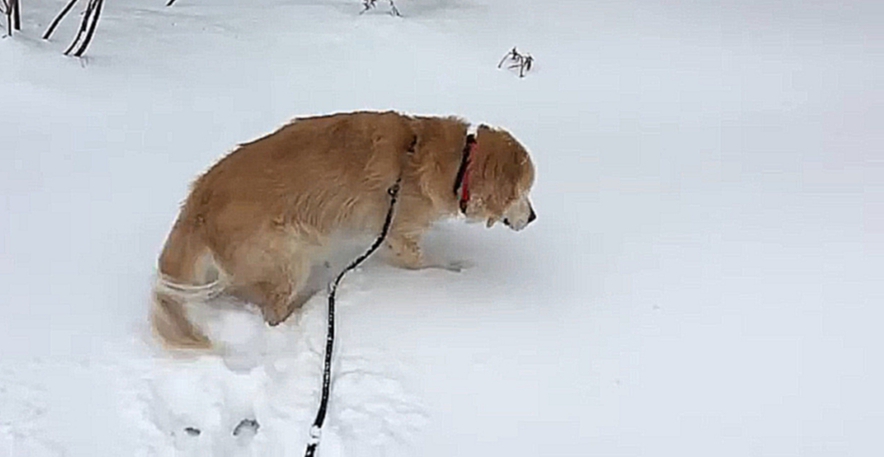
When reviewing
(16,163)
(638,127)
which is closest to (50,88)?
(16,163)

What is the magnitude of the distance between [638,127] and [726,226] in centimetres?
63

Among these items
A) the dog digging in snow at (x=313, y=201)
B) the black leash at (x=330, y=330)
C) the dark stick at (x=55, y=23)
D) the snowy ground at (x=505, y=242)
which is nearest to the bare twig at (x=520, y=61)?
the snowy ground at (x=505, y=242)

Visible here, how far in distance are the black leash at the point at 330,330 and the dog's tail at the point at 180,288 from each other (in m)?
0.29

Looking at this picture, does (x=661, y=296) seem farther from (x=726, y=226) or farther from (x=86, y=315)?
(x=86, y=315)

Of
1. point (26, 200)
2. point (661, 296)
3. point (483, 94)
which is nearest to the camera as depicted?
point (661, 296)

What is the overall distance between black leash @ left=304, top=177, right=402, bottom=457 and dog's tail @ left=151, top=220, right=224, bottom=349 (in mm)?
292

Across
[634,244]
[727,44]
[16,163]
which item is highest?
[727,44]

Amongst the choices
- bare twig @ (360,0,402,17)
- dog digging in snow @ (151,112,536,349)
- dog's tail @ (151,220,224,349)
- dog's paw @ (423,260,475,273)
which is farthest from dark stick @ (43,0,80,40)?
dog's paw @ (423,260,475,273)

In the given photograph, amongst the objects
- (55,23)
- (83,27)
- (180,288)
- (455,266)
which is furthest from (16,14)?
(455,266)

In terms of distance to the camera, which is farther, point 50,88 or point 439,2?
point 439,2

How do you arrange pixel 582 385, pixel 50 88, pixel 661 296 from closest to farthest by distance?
pixel 582 385 < pixel 661 296 < pixel 50 88

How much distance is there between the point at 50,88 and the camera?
11.3 ft

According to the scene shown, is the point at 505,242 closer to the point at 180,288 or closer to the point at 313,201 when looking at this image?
the point at 313,201

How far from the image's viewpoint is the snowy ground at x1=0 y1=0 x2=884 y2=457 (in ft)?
7.47
